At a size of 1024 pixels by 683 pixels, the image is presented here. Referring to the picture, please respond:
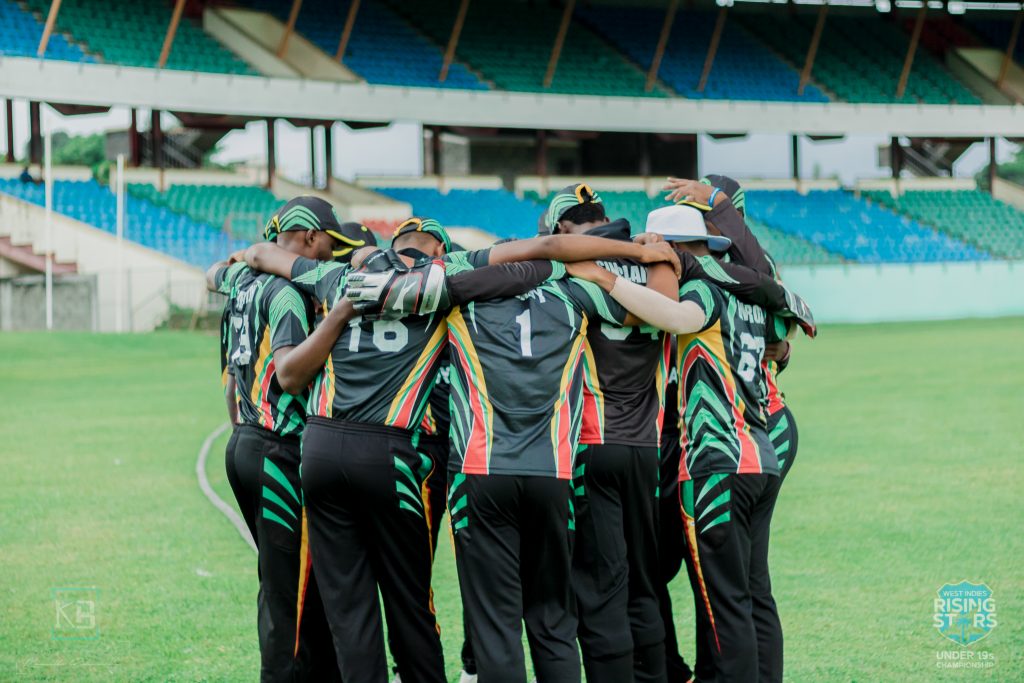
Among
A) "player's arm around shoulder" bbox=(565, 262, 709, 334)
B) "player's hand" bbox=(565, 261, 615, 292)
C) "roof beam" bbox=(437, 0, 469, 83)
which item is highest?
A: "roof beam" bbox=(437, 0, 469, 83)

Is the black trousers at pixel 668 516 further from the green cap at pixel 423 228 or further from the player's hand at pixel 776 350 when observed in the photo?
the green cap at pixel 423 228

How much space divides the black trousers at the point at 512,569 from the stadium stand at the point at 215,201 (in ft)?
93.0

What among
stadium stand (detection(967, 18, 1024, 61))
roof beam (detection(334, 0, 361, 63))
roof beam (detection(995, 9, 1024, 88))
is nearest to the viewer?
roof beam (detection(334, 0, 361, 63))

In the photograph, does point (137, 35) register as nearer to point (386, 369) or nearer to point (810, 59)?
point (810, 59)

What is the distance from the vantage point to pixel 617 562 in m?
4.89

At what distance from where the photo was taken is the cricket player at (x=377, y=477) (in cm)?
472

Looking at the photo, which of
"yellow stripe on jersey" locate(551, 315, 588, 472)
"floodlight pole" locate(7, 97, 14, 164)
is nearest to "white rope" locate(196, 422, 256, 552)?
"yellow stripe on jersey" locate(551, 315, 588, 472)

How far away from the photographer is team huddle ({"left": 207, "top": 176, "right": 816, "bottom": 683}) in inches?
182

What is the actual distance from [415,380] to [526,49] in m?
37.8

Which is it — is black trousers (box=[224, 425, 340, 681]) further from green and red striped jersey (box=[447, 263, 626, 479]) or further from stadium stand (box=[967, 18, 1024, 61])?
stadium stand (box=[967, 18, 1024, 61])

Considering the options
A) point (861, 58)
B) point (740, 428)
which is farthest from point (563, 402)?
point (861, 58)

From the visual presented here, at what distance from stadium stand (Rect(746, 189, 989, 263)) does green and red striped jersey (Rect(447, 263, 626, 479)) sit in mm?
35172

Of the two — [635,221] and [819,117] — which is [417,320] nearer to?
[635,221]

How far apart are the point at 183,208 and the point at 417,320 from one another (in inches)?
1175
